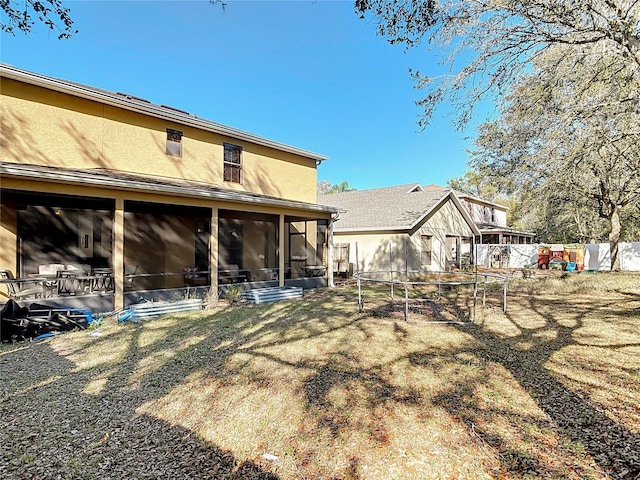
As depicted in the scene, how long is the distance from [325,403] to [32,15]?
689 cm

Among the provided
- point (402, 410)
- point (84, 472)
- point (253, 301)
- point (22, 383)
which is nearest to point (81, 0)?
point (22, 383)

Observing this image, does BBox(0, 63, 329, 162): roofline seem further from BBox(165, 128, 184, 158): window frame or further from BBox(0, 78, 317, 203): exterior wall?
BBox(165, 128, 184, 158): window frame

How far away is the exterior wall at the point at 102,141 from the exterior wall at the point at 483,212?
935 inches

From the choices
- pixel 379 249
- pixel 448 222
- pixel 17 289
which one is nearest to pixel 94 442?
pixel 17 289

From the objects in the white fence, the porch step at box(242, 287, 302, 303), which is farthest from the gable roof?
the porch step at box(242, 287, 302, 303)

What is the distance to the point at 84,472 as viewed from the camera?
9.64 ft

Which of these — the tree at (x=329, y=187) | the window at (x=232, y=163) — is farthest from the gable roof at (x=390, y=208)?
the tree at (x=329, y=187)

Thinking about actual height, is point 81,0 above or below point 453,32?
above

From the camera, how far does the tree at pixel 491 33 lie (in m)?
6.66

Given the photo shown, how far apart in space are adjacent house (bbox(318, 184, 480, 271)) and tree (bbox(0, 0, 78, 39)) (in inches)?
526

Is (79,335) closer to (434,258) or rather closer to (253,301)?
(253,301)

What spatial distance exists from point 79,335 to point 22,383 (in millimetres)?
2505

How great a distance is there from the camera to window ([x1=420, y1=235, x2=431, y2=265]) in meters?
18.7

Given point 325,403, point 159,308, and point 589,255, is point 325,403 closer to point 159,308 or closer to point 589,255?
point 159,308
